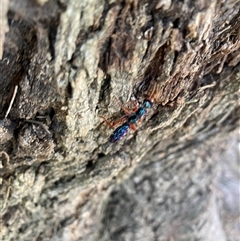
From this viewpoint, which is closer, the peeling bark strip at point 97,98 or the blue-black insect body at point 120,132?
the peeling bark strip at point 97,98

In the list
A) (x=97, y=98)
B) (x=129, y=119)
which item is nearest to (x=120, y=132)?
(x=129, y=119)

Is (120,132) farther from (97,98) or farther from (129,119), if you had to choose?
(97,98)

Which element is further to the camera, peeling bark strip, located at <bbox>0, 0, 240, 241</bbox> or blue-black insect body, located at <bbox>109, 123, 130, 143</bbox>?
blue-black insect body, located at <bbox>109, 123, 130, 143</bbox>

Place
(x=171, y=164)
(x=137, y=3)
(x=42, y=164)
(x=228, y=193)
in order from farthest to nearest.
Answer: (x=228, y=193), (x=171, y=164), (x=42, y=164), (x=137, y=3)

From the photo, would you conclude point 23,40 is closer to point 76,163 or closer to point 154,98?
point 154,98

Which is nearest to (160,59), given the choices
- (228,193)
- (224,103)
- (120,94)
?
(120,94)
